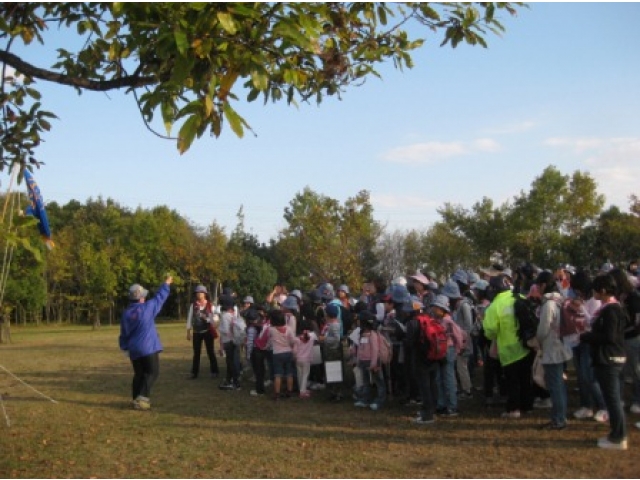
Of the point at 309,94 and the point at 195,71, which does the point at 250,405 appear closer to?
the point at 309,94

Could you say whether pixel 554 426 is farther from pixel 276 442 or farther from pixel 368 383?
pixel 276 442

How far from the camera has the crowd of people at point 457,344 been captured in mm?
7824

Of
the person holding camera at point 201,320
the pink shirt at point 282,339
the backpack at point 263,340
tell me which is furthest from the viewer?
the person holding camera at point 201,320

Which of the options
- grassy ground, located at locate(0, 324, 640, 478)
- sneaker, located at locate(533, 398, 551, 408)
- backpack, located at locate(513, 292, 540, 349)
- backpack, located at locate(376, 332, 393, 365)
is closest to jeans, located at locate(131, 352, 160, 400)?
grassy ground, located at locate(0, 324, 640, 478)

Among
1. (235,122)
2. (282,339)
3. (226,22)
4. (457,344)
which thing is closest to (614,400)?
(457,344)

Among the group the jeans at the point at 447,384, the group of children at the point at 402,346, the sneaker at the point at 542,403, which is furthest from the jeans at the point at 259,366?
the sneaker at the point at 542,403

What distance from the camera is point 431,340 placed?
8703 millimetres

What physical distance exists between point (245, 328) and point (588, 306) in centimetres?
691

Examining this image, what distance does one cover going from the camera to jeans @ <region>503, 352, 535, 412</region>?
865cm

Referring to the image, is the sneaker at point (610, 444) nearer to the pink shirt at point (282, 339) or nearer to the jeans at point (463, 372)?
the jeans at point (463, 372)

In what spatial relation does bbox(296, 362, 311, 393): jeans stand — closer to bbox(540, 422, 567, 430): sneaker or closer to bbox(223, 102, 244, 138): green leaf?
bbox(540, 422, 567, 430): sneaker

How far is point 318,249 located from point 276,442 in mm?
22047

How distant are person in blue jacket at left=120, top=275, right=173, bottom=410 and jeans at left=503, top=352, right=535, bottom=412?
5617mm

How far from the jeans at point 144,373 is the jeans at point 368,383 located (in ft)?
11.5
